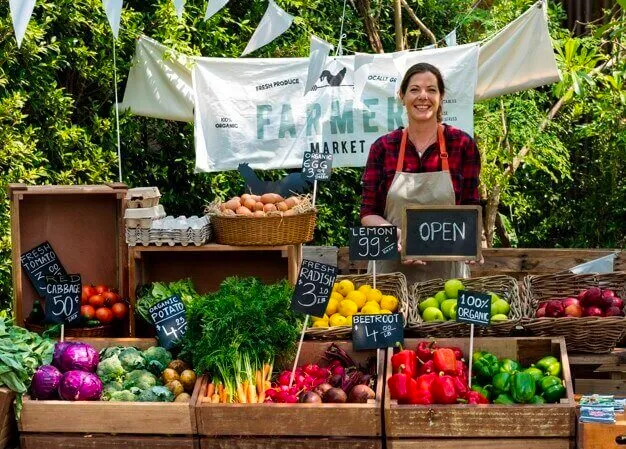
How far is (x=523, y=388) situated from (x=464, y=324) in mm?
620

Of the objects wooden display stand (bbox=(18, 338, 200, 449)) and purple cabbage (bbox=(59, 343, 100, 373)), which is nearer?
wooden display stand (bbox=(18, 338, 200, 449))

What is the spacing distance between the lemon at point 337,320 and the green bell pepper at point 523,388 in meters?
0.94

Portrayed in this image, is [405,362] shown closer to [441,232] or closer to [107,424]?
[441,232]

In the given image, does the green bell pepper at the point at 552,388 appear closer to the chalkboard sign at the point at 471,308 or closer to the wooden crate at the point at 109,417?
the chalkboard sign at the point at 471,308

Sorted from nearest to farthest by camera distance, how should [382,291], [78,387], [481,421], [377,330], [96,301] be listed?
[481,421] < [78,387] < [377,330] < [382,291] < [96,301]

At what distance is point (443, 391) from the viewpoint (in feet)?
13.2

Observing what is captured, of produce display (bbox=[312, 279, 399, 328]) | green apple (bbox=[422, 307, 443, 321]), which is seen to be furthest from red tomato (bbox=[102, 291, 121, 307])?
green apple (bbox=[422, 307, 443, 321])

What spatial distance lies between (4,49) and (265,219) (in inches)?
109

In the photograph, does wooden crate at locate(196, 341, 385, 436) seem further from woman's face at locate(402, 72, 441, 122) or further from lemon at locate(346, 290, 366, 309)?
woman's face at locate(402, 72, 441, 122)

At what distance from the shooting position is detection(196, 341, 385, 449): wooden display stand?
4.02m

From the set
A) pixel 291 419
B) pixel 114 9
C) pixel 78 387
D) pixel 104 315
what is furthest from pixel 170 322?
pixel 114 9

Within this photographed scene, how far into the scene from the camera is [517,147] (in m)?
8.51

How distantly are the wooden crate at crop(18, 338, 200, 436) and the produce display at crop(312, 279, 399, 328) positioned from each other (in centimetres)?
84

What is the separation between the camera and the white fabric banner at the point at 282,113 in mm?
7293
